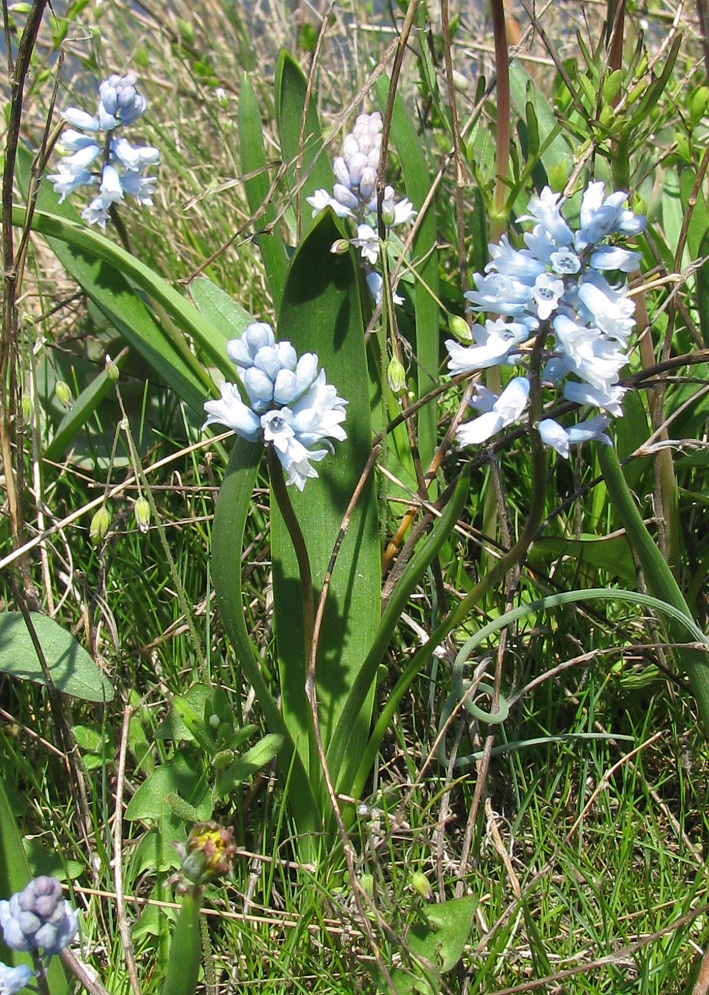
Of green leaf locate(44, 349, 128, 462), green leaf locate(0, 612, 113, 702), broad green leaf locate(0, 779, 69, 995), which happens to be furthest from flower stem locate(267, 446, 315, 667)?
green leaf locate(44, 349, 128, 462)

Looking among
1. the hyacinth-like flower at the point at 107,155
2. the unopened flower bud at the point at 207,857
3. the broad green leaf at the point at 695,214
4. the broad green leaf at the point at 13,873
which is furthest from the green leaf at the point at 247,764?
the broad green leaf at the point at 695,214

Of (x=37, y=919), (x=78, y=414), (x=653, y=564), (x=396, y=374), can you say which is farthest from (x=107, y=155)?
(x=37, y=919)

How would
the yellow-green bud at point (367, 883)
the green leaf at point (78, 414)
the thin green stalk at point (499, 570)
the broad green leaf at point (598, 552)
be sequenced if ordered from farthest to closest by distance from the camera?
the green leaf at point (78, 414)
the broad green leaf at point (598, 552)
the yellow-green bud at point (367, 883)
the thin green stalk at point (499, 570)

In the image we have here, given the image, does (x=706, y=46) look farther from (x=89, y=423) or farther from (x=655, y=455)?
(x=89, y=423)

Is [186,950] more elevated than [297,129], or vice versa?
[297,129]

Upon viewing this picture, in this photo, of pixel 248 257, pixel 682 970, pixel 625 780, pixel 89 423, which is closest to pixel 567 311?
pixel 625 780

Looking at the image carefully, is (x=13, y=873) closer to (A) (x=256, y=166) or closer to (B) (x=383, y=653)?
(B) (x=383, y=653)

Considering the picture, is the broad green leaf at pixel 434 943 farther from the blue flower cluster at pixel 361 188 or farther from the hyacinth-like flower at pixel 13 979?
the blue flower cluster at pixel 361 188
